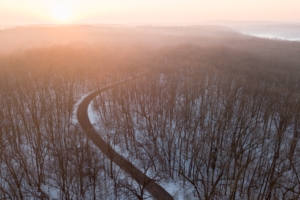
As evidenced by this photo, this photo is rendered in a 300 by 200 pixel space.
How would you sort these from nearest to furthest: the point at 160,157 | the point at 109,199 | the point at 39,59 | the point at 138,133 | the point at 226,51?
the point at 109,199
the point at 160,157
the point at 138,133
the point at 39,59
the point at 226,51

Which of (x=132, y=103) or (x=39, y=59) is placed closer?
(x=132, y=103)

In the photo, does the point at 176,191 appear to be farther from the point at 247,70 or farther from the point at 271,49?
the point at 271,49

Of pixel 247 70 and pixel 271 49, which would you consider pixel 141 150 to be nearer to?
pixel 247 70

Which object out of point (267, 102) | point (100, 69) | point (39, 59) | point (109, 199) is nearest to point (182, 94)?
point (267, 102)

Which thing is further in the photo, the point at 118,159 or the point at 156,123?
the point at 156,123

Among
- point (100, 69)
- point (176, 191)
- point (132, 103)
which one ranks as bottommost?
point (176, 191)

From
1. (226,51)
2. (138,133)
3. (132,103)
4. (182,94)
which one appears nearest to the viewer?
(138,133)

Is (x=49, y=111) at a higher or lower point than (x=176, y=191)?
higher
